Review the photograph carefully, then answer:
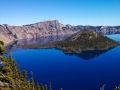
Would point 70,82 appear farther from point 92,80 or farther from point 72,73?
point 72,73

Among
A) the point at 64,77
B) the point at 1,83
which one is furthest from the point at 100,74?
the point at 1,83

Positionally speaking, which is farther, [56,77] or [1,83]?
[56,77]

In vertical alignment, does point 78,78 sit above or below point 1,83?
below

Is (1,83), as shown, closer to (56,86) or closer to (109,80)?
(56,86)

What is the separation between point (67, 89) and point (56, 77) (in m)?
35.6

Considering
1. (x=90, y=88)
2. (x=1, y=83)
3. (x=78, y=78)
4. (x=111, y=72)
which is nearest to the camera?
(x=1, y=83)

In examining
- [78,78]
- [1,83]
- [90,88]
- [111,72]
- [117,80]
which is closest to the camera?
[1,83]

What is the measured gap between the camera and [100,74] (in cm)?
17150

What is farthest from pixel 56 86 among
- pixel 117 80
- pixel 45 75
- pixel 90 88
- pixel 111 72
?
pixel 111 72

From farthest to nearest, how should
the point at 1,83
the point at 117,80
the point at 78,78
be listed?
the point at 78,78 → the point at 117,80 → the point at 1,83

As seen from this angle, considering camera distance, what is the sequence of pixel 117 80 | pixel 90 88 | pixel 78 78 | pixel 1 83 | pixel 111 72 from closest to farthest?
pixel 1 83
pixel 90 88
pixel 117 80
pixel 78 78
pixel 111 72

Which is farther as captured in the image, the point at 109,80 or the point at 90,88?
the point at 109,80

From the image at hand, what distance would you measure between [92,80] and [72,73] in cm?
3131

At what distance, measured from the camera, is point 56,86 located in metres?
142
